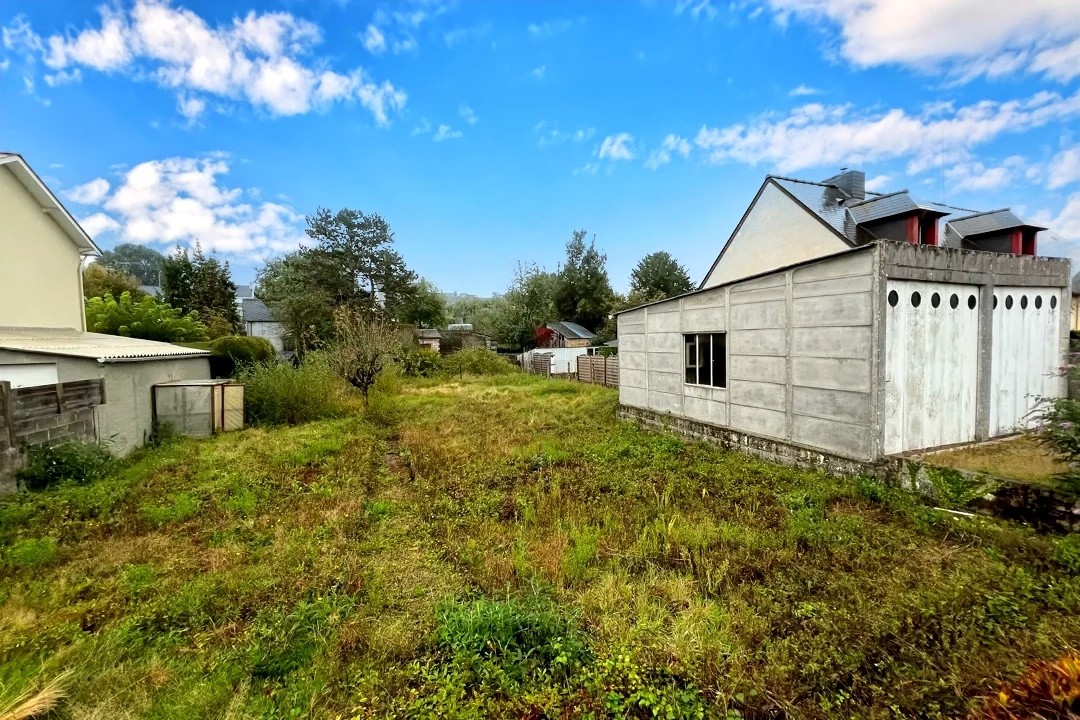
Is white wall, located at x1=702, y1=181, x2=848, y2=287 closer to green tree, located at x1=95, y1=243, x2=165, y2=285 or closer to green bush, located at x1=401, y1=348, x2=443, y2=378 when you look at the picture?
green bush, located at x1=401, y1=348, x2=443, y2=378

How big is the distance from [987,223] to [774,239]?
4414 millimetres

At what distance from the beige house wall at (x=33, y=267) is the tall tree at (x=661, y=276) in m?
29.8

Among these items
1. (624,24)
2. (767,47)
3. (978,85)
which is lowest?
(978,85)

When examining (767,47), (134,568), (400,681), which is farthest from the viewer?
(767,47)

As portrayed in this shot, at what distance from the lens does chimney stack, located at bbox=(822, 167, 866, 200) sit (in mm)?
12562

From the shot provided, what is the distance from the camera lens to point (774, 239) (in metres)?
12.3

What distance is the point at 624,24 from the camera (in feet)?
33.4

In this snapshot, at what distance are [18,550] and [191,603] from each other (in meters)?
2.41

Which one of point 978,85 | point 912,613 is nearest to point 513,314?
point 978,85

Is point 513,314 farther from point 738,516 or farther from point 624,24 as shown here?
point 738,516

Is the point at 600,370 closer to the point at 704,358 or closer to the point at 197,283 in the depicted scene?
the point at 704,358

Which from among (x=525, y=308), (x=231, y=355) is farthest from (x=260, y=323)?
(x=231, y=355)

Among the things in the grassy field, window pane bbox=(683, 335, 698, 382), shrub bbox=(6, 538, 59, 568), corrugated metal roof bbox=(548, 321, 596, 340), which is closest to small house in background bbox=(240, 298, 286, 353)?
corrugated metal roof bbox=(548, 321, 596, 340)

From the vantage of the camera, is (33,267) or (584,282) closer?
(33,267)
